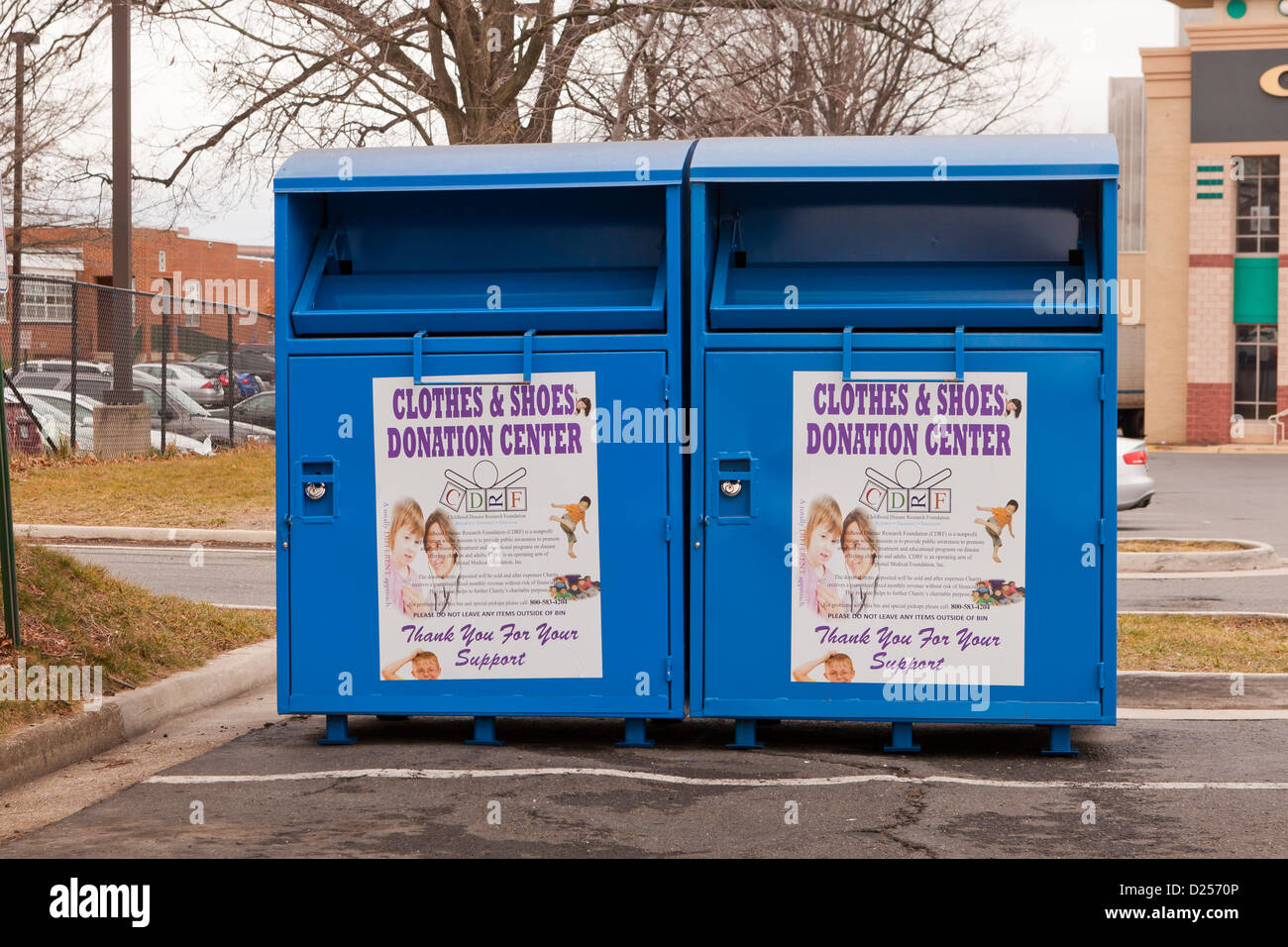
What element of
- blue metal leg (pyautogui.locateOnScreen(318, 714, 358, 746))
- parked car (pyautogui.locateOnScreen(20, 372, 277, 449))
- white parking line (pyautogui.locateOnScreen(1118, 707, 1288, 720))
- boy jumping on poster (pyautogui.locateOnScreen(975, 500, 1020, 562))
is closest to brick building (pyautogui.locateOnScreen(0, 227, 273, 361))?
parked car (pyautogui.locateOnScreen(20, 372, 277, 449))

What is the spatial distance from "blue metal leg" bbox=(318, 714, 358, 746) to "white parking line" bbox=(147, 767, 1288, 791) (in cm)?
54

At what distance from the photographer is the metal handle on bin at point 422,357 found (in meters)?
6.28

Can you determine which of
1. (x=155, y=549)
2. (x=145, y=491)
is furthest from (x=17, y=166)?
(x=155, y=549)

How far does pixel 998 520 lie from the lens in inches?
243

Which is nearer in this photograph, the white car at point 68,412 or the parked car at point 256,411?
the white car at point 68,412

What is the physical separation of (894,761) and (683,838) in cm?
151

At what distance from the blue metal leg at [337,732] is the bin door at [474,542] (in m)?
0.09

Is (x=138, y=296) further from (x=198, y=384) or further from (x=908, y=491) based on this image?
(x=908, y=491)

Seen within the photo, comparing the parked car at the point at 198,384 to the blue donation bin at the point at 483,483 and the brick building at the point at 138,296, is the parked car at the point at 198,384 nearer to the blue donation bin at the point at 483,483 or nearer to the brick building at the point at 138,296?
the brick building at the point at 138,296

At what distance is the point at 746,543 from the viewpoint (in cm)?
628

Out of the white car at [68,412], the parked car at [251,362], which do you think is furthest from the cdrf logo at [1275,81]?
the white car at [68,412]

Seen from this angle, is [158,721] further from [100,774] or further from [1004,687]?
[1004,687]

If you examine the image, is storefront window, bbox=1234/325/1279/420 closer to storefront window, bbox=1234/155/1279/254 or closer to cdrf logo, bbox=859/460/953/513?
storefront window, bbox=1234/155/1279/254

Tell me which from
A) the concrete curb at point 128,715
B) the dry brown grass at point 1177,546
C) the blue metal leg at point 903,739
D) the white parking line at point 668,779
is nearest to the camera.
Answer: the white parking line at point 668,779
